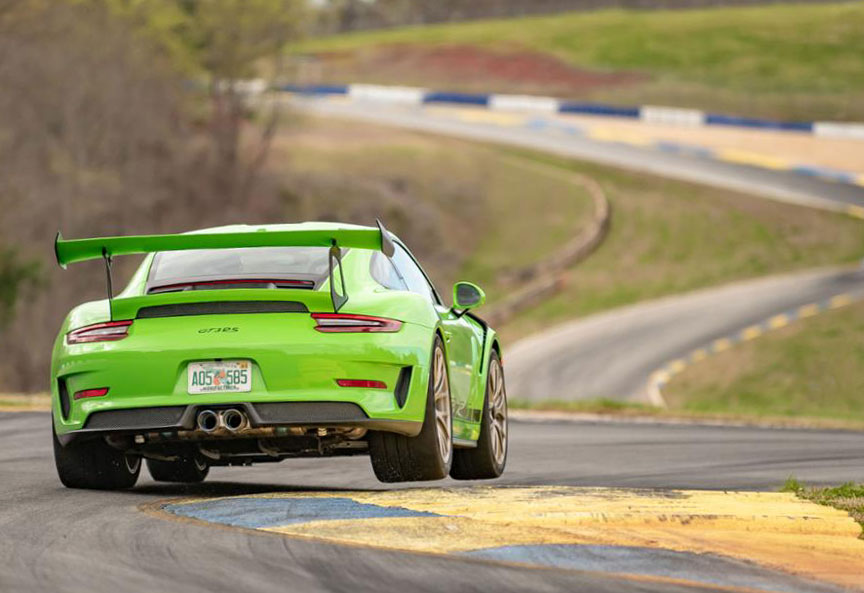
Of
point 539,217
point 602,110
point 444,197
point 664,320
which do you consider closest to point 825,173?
point 539,217

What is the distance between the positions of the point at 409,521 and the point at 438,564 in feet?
3.70

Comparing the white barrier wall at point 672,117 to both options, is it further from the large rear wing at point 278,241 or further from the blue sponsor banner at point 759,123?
the large rear wing at point 278,241

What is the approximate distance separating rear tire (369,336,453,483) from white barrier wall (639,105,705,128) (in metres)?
57.7

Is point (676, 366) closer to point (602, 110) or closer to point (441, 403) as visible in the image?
point (441, 403)

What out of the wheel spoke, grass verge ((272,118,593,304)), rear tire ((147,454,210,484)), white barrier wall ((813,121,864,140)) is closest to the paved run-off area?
the wheel spoke

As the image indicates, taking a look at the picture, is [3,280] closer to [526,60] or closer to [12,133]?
[12,133]

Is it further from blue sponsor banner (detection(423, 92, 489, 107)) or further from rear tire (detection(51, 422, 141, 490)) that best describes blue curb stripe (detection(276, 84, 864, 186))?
rear tire (detection(51, 422, 141, 490))

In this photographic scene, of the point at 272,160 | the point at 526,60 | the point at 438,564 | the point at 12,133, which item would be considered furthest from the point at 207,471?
the point at 526,60

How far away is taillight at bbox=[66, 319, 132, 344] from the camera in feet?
29.6

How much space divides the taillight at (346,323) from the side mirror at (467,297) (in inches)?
56.1

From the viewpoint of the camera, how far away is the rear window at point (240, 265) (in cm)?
932

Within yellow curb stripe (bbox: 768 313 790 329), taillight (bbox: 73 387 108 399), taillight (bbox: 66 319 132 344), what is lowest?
yellow curb stripe (bbox: 768 313 790 329)

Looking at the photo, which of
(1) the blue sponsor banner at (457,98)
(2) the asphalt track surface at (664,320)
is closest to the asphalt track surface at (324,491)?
(2) the asphalt track surface at (664,320)

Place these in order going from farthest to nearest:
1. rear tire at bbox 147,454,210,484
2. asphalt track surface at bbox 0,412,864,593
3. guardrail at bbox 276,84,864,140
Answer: guardrail at bbox 276,84,864,140
rear tire at bbox 147,454,210,484
asphalt track surface at bbox 0,412,864,593
